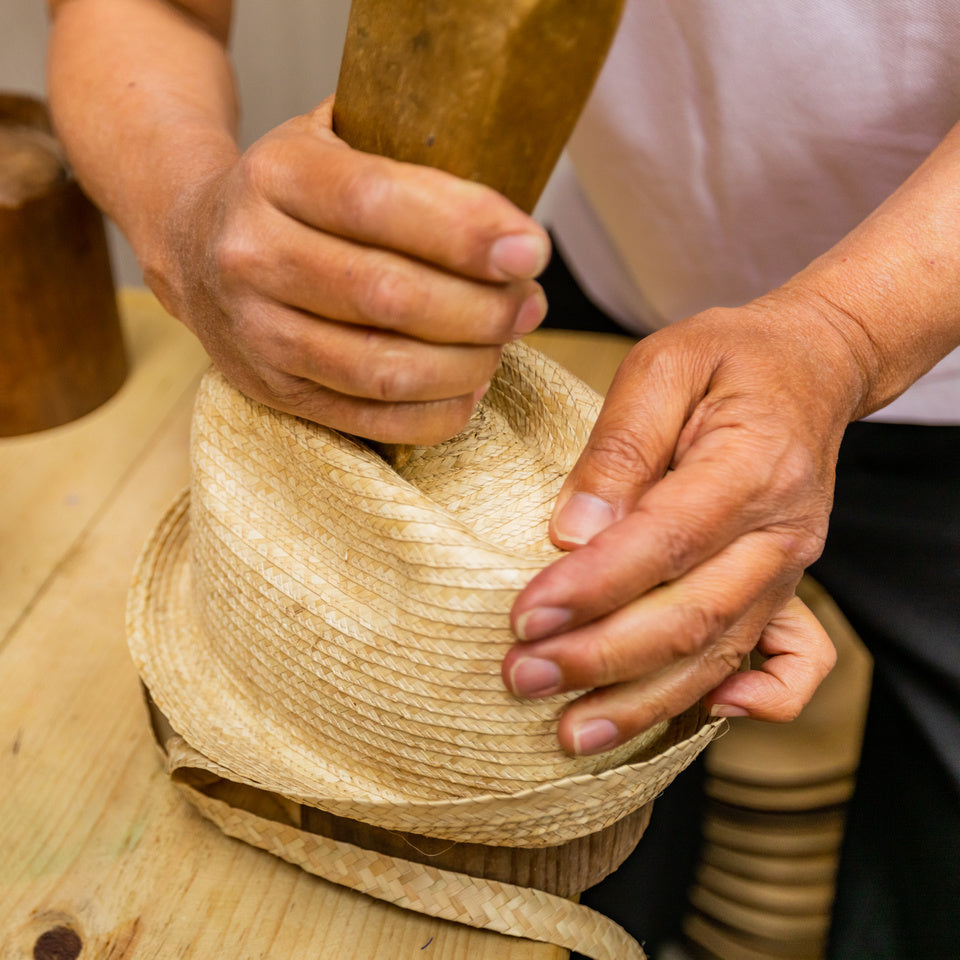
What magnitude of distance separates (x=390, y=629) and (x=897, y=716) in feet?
1.42

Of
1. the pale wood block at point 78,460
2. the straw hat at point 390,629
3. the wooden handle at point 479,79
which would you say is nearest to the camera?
the wooden handle at point 479,79

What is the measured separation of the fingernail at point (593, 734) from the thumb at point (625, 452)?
89 millimetres

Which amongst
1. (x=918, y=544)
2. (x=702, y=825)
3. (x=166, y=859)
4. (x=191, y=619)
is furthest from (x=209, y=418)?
(x=702, y=825)

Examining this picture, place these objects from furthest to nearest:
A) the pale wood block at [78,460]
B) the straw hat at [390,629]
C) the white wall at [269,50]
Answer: the white wall at [269,50] < the pale wood block at [78,460] < the straw hat at [390,629]

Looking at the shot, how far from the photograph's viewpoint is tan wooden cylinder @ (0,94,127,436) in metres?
0.84

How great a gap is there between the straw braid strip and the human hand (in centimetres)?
16

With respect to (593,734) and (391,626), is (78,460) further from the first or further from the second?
(593,734)

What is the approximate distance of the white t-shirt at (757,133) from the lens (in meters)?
0.69

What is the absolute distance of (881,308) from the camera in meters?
0.54

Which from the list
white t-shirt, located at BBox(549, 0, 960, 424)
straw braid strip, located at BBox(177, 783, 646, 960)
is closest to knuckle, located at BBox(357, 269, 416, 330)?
straw braid strip, located at BBox(177, 783, 646, 960)

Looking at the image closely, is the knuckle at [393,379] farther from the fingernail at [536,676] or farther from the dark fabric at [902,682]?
the dark fabric at [902,682]

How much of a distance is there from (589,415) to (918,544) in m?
0.30

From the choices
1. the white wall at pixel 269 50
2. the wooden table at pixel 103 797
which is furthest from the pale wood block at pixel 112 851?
the white wall at pixel 269 50

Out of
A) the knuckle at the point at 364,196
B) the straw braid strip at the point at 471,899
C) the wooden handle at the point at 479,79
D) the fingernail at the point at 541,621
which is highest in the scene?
the wooden handle at the point at 479,79
